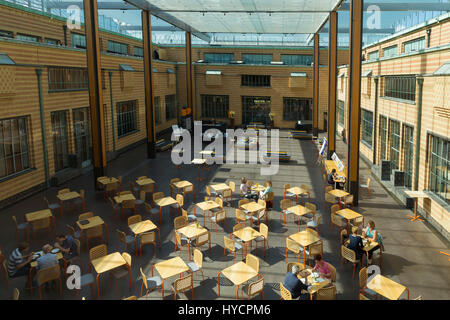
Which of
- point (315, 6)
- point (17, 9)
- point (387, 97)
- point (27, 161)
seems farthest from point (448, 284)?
point (17, 9)

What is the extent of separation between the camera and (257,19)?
999 inches

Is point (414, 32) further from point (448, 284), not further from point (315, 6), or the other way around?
point (448, 284)

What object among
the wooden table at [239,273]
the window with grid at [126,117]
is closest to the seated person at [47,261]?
the wooden table at [239,273]

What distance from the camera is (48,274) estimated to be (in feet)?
25.4

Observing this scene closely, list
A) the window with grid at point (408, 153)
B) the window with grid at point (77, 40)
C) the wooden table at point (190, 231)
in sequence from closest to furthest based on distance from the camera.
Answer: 1. the wooden table at point (190, 231)
2. the window with grid at point (408, 153)
3. the window with grid at point (77, 40)

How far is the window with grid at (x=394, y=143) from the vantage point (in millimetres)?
15055

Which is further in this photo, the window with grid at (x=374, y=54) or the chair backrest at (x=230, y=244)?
the window with grid at (x=374, y=54)

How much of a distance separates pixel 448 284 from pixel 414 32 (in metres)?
16.6

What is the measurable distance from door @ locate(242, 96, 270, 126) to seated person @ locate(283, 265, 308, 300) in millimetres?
27741

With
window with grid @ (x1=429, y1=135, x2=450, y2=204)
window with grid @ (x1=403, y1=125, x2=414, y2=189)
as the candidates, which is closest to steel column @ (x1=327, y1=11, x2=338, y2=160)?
window with grid @ (x1=403, y1=125, x2=414, y2=189)

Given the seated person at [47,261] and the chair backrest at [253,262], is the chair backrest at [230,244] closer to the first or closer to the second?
the chair backrest at [253,262]

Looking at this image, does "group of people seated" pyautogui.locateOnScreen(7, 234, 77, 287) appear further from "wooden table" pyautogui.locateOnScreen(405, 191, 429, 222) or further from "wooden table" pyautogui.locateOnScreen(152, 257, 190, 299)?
"wooden table" pyautogui.locateOnScreen(405, 191, 429, 222)

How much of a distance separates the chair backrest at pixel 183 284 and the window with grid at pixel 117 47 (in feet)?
78.1
